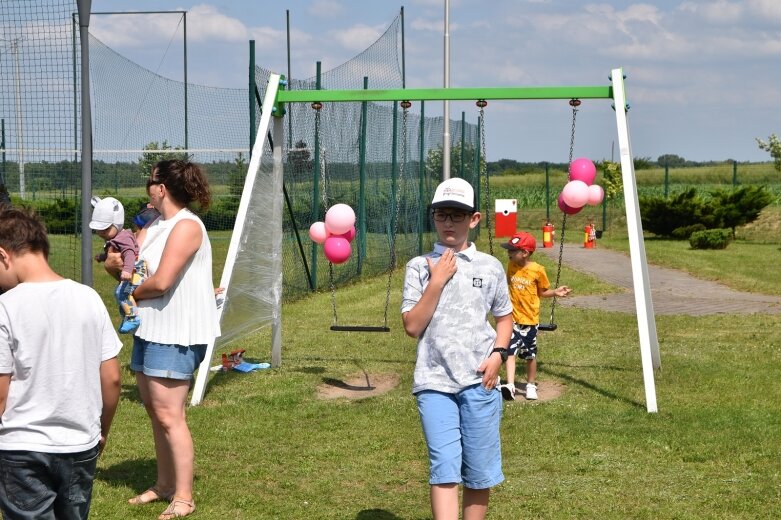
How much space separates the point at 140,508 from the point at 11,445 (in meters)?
2.18

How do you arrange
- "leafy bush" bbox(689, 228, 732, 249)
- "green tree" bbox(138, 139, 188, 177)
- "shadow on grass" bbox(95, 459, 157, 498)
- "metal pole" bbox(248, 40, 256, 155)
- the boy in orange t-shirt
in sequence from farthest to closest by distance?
"leafy bush" bbox(689, 228, 732, 249), "green tree" bbox(138, 139, 188, 177), "metal pole" bbox(248, 40, 256, 155), the boy in orange t-shirt, "shadow on grass" bbox(95, 459, 157, 498)

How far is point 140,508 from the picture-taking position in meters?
5.61

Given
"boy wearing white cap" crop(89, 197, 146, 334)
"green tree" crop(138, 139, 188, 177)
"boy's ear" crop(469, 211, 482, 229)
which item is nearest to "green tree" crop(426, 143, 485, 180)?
"green tree" crop(138, 139, 188, 177)

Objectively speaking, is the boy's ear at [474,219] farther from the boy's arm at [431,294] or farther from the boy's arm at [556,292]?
the boy's arm at [556,292]

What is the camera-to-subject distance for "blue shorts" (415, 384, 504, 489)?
4.41 m

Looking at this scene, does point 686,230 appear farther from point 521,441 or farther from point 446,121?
point 521,441

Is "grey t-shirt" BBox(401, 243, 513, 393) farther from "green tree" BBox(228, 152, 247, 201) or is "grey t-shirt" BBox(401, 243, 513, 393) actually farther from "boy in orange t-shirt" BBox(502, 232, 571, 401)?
"green tree" BBox(228, 152, 247, 201)

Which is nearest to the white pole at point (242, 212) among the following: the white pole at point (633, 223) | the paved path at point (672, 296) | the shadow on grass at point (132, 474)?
the shadow on grass at point (132, 474)

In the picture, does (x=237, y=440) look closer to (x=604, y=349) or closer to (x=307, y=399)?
(x=307, y=399)

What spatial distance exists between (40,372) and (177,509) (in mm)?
2104

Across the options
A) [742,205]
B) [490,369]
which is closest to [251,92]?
[490,369]

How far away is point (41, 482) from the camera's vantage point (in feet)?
11.8

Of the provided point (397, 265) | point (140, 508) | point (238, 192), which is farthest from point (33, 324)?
point (397, 265)

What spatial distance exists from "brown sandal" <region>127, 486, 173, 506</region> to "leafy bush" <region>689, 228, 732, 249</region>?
21817mm
